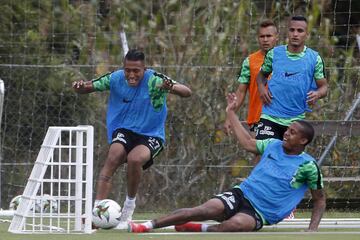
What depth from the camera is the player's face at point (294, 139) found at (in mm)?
9922

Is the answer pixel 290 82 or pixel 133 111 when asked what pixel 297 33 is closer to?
pixel 290 82

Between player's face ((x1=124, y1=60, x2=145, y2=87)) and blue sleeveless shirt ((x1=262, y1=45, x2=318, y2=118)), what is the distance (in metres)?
1.27

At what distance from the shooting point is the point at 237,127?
32.7 feet

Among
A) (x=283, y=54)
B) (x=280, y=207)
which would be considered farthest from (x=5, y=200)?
(x=280, y=207)

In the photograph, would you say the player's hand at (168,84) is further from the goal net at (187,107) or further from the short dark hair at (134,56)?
the goal net at (187,107)

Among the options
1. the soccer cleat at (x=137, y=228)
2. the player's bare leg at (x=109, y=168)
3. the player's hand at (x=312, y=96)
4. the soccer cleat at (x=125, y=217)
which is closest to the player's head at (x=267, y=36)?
the player's hand at (x=312, y=96)

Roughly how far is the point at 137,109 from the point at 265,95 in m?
1.23

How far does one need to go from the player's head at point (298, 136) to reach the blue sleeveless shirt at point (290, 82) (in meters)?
1.62

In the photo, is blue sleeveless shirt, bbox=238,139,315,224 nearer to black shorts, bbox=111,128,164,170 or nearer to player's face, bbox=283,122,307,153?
player's face, bbox=283,122,307,153

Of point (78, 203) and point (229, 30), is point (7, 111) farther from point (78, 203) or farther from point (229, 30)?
point (78, 203)

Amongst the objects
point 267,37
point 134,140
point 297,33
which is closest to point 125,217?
point 134,140

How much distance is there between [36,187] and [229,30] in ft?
24.8

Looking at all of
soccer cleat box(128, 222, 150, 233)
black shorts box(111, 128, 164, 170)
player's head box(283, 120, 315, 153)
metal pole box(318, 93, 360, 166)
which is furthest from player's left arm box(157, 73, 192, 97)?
metal pole box(318, 93, 360, 166)

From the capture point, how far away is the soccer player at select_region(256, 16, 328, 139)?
1155cm
